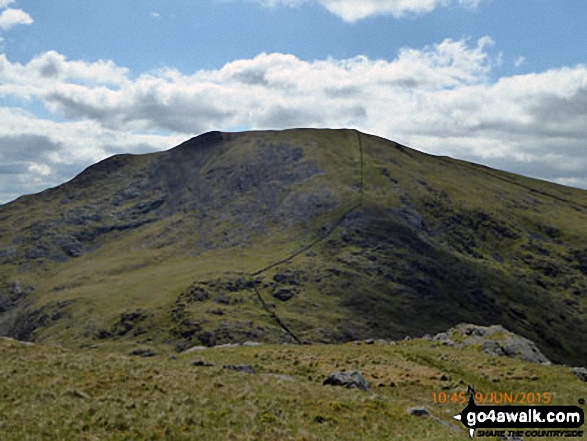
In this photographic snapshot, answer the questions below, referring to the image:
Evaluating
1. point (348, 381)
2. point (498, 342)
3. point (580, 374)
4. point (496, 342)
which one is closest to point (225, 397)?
point (348, 381)

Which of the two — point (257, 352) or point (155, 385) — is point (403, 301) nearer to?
point (257, 352)

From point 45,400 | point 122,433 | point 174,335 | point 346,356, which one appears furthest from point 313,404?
point 174,335

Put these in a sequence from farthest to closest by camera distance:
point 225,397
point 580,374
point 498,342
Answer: point 498,342
point 580,374
point 225,397

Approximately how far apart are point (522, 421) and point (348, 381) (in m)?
12.4

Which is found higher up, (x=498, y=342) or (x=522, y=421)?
(x=522, y=421)

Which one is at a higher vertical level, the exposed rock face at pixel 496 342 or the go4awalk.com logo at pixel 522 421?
the go4awalk.com logo at pixel 522 421

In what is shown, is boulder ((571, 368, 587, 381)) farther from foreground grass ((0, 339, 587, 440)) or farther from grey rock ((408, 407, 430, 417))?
grey rock ((408, 407, 430, 417))

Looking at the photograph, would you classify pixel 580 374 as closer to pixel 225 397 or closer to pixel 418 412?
pixel 418 412

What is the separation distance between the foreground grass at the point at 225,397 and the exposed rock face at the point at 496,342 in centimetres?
1691

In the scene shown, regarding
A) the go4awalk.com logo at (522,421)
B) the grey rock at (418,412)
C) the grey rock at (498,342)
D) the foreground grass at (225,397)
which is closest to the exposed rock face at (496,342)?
the grey rock at (498,342)

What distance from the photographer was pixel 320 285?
18812cm

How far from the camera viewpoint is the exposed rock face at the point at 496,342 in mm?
72375

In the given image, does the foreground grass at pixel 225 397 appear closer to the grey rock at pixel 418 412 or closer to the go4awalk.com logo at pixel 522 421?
the grey rock at pixel 418 412

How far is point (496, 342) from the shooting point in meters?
73.6
